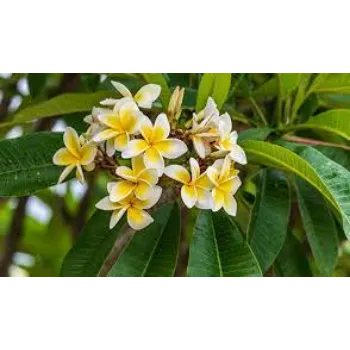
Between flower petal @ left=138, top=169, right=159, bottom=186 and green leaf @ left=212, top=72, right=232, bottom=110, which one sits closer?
flower petal @ left=138, top=169, right=159, bottom=186

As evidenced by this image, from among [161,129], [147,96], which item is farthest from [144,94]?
[161,129]

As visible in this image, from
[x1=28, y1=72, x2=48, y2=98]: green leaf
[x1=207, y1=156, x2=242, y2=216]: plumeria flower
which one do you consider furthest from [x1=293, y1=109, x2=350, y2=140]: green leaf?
[x1=28, y1=72, x2=48, y2=98]: green leaf

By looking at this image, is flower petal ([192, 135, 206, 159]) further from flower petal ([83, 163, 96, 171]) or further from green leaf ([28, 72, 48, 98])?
green leaf ([28, 72, 48, 98])

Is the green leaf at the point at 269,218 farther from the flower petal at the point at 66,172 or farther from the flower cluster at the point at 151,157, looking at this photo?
the flower petal at the point at 66,172

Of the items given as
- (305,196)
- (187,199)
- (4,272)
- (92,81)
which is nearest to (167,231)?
(187,199)

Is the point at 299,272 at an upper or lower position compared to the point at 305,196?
lower

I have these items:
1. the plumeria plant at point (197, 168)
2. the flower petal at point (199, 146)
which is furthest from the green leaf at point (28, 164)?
the flower petal at point (199, 146)
